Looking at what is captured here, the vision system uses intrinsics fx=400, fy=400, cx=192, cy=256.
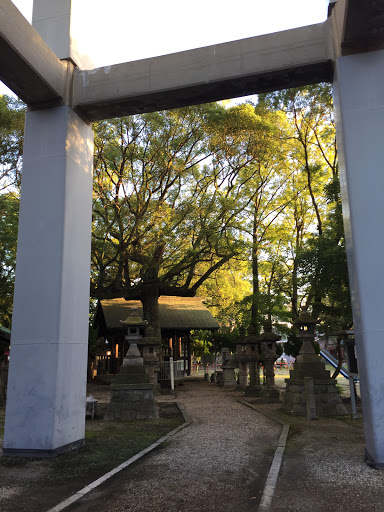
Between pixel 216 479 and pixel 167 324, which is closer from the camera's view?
pixel 216 479

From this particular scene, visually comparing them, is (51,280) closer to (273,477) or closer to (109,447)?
(109,447)

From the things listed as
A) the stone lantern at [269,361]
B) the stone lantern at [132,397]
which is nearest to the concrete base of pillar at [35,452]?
the stone lantern at [132,397]

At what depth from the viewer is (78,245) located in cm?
666

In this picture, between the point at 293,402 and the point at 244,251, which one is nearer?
the point at 293,402

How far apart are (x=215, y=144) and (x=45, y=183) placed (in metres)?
12.2

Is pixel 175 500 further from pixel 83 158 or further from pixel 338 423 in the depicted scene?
pixel 338 423

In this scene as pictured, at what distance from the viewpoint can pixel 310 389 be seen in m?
9.53

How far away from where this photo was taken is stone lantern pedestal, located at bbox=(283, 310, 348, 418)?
10.2 meters

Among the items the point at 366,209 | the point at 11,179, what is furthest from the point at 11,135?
the point at 366,209

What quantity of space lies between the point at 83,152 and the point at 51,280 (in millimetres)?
2392

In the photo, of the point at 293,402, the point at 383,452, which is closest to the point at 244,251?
the point at 293,402

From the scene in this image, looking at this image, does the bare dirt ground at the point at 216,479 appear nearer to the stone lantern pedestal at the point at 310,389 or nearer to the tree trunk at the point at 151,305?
the stone lantern pedestal at the point at 310,389

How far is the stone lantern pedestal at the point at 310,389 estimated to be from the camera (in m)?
10.2

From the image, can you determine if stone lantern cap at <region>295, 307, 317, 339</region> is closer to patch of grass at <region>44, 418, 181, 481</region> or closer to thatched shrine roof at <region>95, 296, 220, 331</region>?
patch of grass at <region>44, 418, 181, 481</region>
